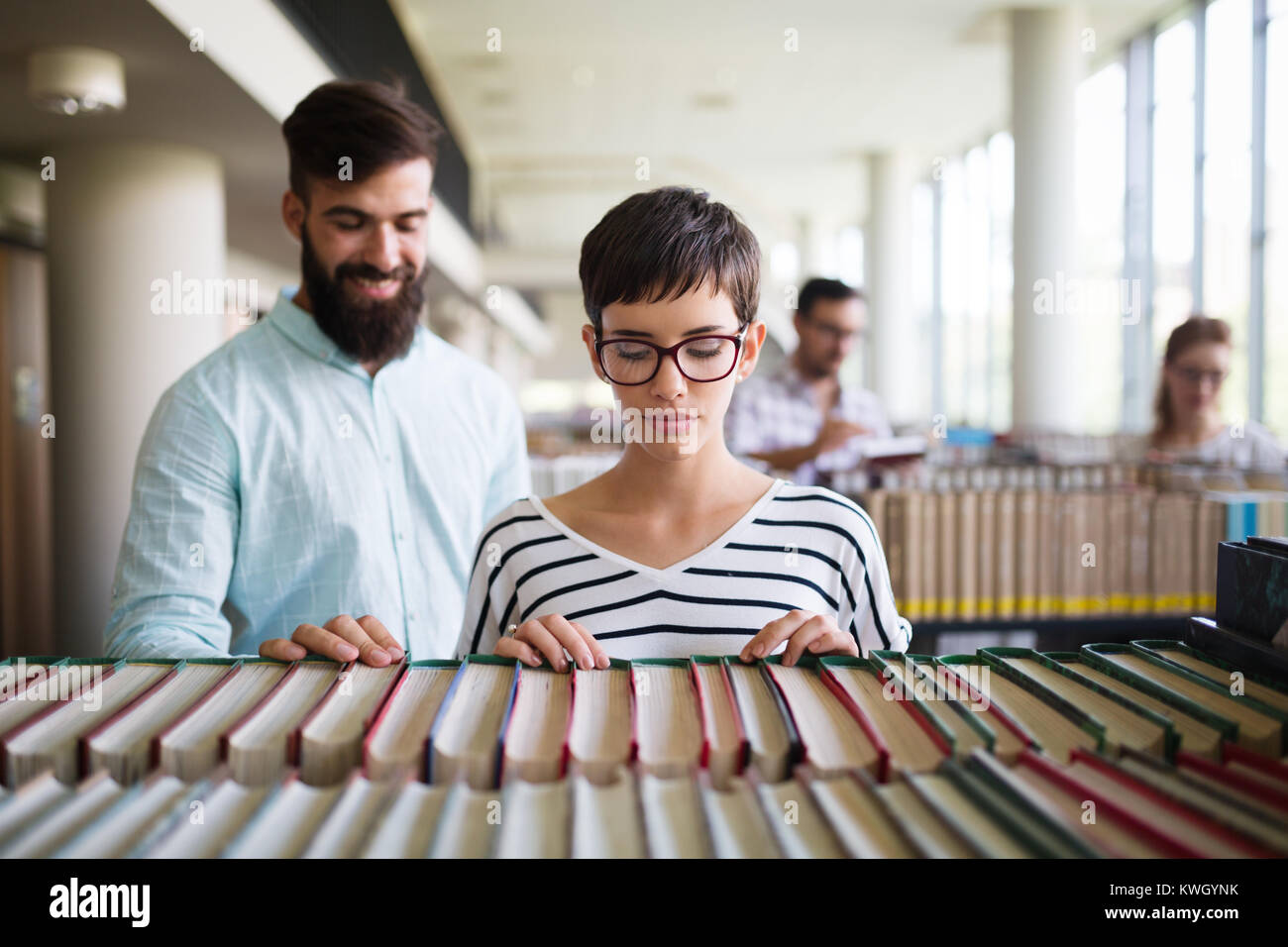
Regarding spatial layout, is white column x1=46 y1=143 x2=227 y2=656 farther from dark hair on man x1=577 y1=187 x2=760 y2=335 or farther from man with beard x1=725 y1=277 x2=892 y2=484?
dark hair on man x1=577 y1=187 x2=760 y2=335

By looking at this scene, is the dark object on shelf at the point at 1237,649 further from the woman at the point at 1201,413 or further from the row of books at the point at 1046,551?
the woman at the point at 1201,413

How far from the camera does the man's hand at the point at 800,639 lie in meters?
0.98

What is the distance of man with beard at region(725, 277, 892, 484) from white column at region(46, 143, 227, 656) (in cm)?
273

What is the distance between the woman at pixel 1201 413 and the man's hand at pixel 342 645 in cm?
378

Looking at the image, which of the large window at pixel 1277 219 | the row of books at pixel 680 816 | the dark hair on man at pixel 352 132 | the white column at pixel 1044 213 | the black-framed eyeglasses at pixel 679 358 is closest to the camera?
the row of books at pixel 680 816

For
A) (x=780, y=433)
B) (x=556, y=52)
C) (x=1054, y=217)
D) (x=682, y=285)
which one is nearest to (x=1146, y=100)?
(x=1054, y=217)

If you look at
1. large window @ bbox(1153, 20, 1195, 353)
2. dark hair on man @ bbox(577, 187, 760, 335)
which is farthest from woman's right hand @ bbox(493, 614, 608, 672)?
large window @ bbox(1153, 20, 1195, 353)

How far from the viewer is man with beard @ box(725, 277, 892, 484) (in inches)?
152

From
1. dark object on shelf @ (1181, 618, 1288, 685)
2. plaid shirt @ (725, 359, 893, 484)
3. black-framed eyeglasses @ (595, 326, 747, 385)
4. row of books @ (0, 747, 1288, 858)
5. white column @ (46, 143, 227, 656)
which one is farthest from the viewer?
white column @ (46, 143, 227, 656)

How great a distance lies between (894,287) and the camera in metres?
14.4

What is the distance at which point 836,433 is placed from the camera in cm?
345

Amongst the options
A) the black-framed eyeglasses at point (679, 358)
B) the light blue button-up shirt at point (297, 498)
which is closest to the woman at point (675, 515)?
the black-framed eyeglasses at point (679, 358)

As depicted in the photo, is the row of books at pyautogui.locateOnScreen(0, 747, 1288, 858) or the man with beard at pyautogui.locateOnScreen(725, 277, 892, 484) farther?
the man with beard at pyautogui.locateOnScreen(725, 277, 892, 484)
